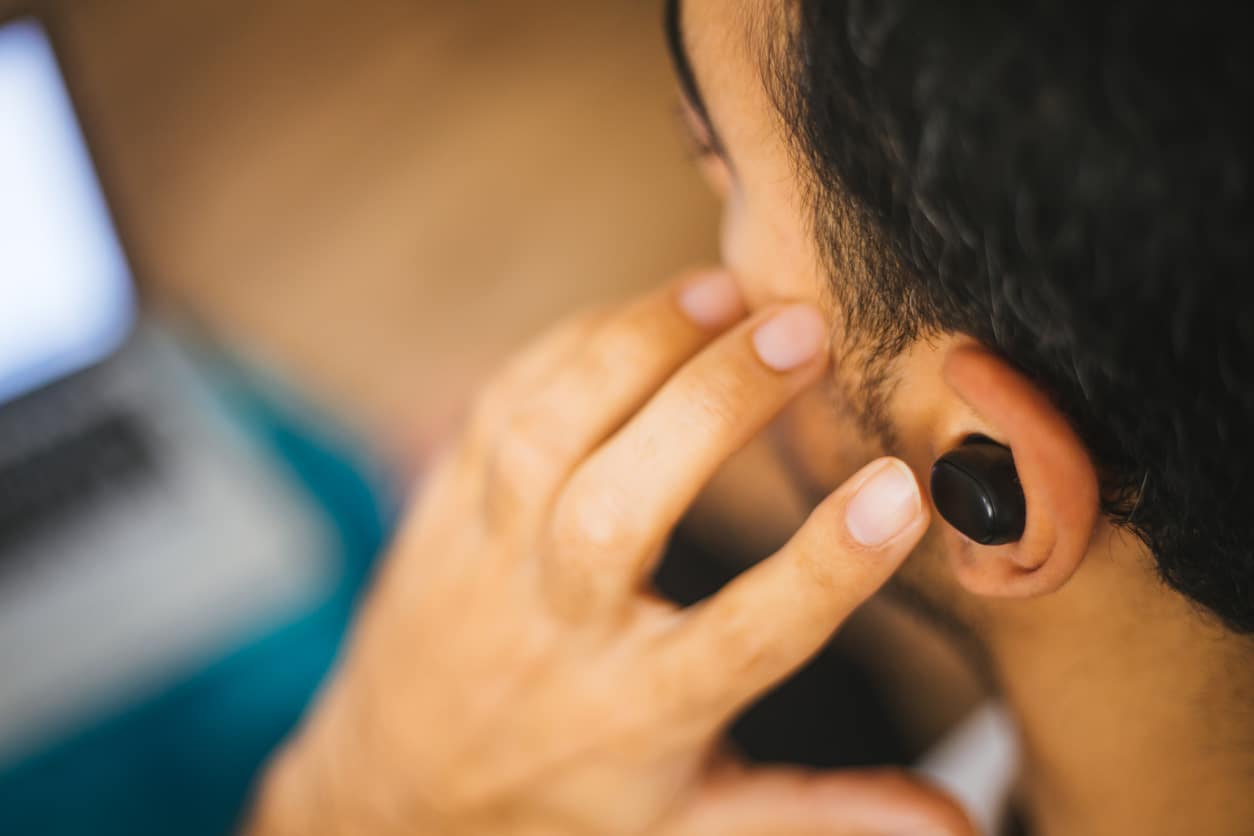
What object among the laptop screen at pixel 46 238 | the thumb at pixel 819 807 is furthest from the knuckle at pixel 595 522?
the laptop screen at pixel 46 238

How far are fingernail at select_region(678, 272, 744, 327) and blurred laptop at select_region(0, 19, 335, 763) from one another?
1.87ft

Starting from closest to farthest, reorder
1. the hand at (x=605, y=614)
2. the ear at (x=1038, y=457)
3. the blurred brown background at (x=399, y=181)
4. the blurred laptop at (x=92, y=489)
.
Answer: the ear at (x=1038, y=457) < the hand at (x=605, y=614) < the blurred laptop at (x=92, y=489) < the blurred brown background at (x=399, y=181)

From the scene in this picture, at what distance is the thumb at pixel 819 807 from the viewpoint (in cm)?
61

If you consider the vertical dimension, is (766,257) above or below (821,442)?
above

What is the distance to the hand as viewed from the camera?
517 mm

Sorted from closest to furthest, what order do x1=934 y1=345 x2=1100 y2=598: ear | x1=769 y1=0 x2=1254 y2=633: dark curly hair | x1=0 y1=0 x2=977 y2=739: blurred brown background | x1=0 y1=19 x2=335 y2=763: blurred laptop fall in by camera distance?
x1=769 y1=0 x2=1254 y2=633: dark curly hair → x1=934 y1=345 x2=1100 y2=598: ear → x1=0 y1=19 x2=335 y2=763: blurred laptop → x1=0 y1=0 x2=977 y2=739: blurred brown background

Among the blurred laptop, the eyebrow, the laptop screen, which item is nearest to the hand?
the eyebrow

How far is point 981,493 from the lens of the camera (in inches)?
16.9

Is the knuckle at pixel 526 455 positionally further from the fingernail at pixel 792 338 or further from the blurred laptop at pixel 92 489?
the blurred laptop at pixel 92 489

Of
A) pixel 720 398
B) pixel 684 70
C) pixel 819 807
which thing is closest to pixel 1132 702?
pixel 819 807

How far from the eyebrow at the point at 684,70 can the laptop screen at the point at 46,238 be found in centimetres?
74

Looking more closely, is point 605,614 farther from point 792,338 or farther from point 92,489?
point 92,489

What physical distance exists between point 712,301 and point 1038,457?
0.78ft

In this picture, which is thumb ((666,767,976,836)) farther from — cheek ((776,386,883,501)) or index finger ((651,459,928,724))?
cheek ((776,386,883,501))
